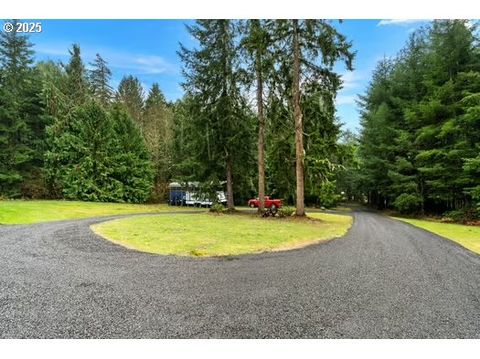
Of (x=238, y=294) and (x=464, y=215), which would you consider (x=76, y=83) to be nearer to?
(x=238, y=294)

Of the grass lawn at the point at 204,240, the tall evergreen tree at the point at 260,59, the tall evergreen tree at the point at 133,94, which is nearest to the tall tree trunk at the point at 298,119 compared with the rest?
the tall evergreen tree at the point at 260,59

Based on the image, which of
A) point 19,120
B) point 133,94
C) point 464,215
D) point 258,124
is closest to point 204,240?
point 258,124

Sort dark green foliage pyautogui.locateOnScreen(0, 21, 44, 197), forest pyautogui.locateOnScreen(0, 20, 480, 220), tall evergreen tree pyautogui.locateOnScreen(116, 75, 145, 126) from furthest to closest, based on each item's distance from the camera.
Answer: tall evergreen tree pyautogui.locateOnScreen(116, 75, 145, 126) < dark green foliage pyautogui.locateOnScreen(0, 21, 44, 197) < forest pyautogui.locateOnScreen(0, 20, 480, 220)

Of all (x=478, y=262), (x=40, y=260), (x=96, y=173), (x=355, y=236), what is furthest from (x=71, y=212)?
(x=478, y=262)

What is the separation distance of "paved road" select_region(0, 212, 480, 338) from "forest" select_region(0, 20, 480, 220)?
7.87 metres

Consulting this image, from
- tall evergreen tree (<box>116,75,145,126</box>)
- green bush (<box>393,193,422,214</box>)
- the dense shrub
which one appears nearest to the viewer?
the dense shrub

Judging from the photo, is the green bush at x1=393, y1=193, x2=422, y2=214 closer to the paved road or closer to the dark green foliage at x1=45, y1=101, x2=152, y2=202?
the paved road

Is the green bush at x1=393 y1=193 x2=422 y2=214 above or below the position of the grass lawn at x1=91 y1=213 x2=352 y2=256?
above

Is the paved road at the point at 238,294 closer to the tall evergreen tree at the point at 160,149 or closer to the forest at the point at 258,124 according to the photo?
the forest at the point at 258,124

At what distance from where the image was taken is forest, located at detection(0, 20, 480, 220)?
12609 millimetres

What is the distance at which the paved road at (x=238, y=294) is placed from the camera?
285cm

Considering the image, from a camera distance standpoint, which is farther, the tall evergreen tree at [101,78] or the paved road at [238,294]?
the tall evergreen tree at [101,78]

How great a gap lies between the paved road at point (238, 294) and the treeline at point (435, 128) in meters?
11.1

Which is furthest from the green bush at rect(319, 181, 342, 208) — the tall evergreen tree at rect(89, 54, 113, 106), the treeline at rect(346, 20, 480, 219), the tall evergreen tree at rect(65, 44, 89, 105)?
the tall evergreen tree at rect(65, 44, 89, 105)
